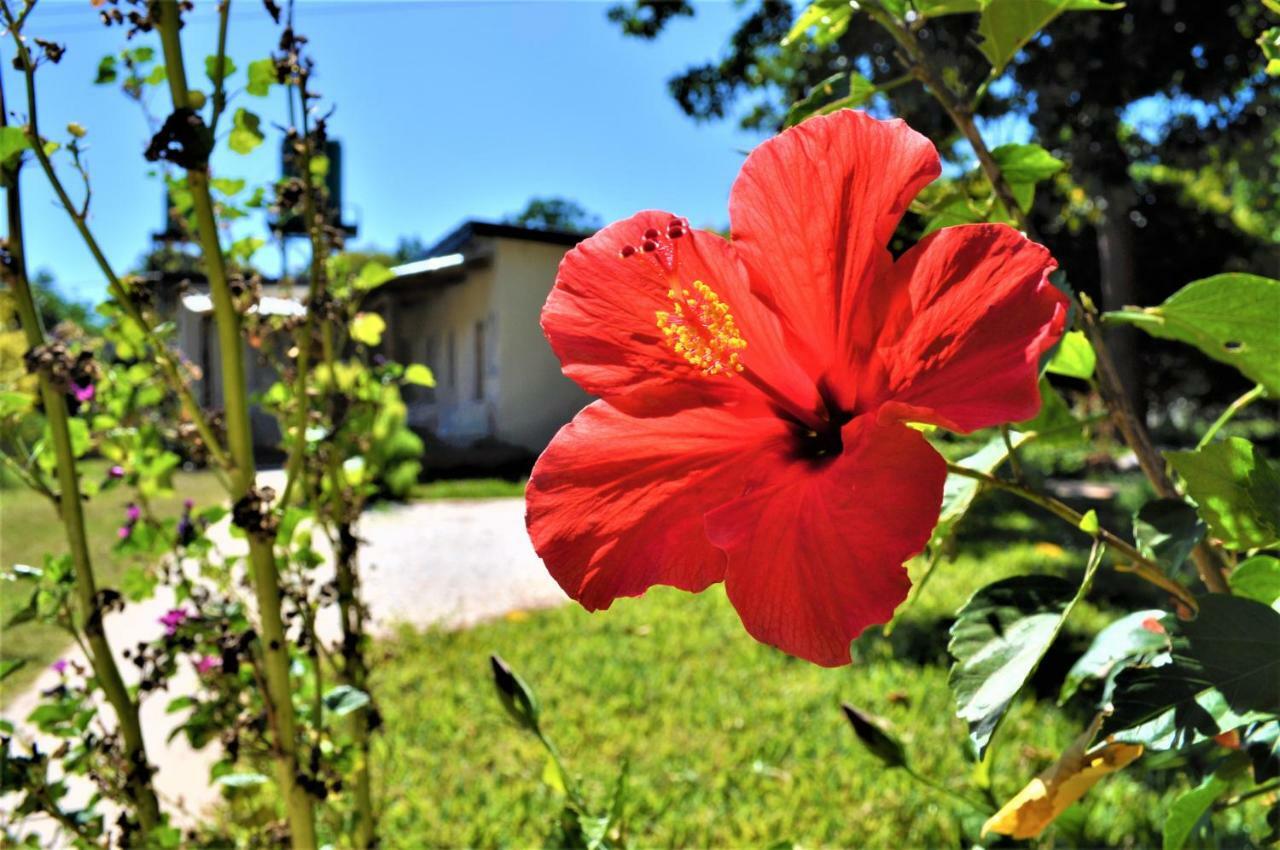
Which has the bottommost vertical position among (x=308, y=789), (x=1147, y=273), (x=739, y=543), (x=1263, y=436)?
(x=1263, y=436)

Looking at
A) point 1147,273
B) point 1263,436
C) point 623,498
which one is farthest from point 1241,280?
point 1263,436

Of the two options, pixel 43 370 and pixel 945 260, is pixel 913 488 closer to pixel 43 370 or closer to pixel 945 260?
pixel 945 260

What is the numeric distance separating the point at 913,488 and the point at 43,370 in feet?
2.85

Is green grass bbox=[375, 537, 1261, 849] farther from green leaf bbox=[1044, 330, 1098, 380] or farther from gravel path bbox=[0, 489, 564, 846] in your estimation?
green leaf bbox=[1044, 330, 1098, 380]

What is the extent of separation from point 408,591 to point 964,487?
15.7 ft

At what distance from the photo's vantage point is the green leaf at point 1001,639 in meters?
0.47

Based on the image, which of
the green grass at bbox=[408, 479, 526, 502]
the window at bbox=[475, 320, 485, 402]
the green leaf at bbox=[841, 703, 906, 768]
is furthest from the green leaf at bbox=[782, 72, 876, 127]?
the window at bbox=[475, 320, 485, 402]

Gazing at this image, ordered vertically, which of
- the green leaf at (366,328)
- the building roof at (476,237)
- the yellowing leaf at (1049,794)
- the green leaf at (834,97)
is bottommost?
the yellowing leaf at (1049,794)

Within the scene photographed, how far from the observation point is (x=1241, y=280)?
24.0 inches

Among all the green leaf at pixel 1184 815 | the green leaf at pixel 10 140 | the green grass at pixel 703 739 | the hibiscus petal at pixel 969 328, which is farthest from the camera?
the green grass at pixel 703 739

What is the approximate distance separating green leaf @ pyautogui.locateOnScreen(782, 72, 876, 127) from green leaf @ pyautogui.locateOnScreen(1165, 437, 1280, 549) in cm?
30

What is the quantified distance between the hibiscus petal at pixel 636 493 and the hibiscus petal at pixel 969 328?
8 centimetres

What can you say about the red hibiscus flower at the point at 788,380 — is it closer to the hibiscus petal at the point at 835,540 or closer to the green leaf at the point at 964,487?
the hibiscus petal at the point at 835,540

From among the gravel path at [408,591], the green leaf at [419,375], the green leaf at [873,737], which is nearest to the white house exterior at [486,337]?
the gravel path at [408,591]
